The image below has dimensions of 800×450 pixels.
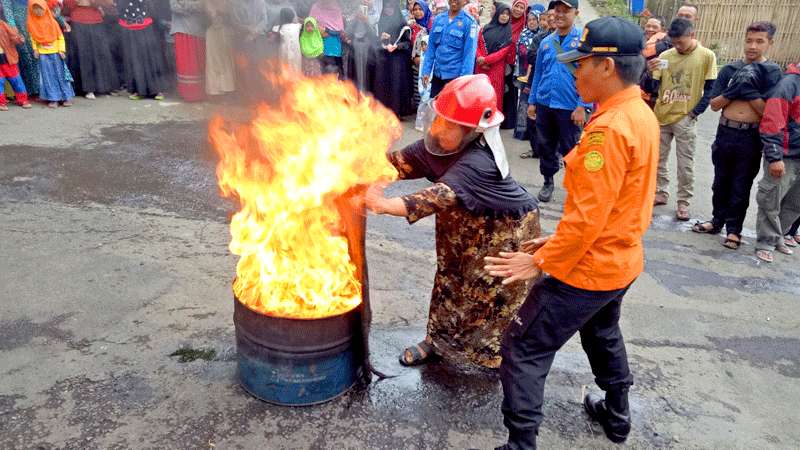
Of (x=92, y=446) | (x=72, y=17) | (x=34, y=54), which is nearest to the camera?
(x=92, y=446)

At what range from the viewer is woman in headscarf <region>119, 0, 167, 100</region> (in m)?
9.75

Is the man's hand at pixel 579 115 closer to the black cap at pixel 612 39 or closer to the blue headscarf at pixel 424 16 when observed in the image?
the black cap at pixel 612 39

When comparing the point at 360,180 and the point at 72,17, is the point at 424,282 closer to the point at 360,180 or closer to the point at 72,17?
the point at 360,180

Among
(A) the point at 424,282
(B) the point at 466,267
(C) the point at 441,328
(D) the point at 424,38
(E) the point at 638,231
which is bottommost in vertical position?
(A) the point at 424,282

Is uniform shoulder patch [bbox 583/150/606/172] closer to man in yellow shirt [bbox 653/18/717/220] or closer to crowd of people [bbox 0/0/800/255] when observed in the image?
crowd of people [bbox 0/0/800/255]

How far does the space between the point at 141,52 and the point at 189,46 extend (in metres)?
0.94

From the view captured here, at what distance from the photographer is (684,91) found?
649 centimetres

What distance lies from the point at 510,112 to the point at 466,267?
746 centimetres

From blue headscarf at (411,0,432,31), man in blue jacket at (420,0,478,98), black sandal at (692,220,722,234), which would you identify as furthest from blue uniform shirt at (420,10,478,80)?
black sandal at (692,220,722,234)

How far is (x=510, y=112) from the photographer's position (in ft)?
33.4

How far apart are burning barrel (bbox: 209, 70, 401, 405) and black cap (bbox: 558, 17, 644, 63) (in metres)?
1.30

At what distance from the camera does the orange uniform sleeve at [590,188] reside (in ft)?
7.64

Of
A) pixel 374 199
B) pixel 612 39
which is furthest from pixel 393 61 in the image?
pixel 612 39

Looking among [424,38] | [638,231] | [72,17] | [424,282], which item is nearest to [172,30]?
[72,17]
